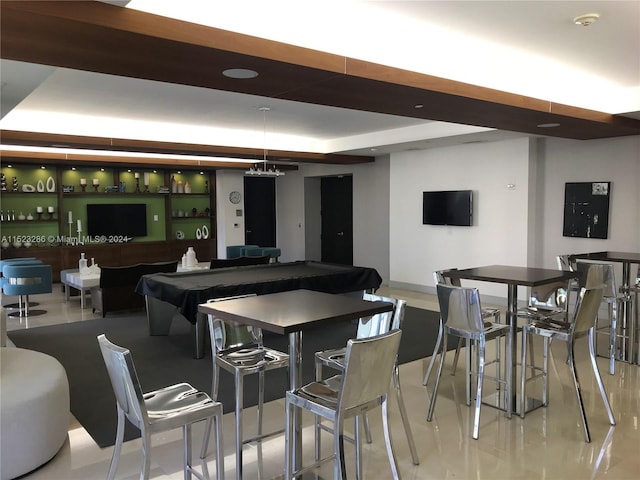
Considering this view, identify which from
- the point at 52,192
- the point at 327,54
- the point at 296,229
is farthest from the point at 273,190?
the point at 327,54

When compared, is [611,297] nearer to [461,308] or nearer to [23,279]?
[461,308]

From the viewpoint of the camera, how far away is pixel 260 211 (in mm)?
12328

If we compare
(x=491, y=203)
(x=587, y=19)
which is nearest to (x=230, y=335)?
(x=587, y=19)

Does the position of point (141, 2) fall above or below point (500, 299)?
above

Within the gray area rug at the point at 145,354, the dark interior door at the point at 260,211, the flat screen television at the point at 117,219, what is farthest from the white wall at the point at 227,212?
the gray area rug at the point at 145,354

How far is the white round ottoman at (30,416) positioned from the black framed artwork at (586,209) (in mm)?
6393

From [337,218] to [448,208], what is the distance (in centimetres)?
354

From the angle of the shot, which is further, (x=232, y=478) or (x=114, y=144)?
(x=114, y=144)

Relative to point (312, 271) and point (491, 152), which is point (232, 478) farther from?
point (491, 152)

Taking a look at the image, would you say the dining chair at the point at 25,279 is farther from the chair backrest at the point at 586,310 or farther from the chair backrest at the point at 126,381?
the chair backrest at the point at 586,310

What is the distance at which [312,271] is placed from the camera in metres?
6.29

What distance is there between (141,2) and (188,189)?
8.85m

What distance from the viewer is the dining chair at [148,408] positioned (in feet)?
6.92

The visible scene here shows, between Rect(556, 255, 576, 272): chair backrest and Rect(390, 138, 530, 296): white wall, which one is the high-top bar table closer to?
Rect(556, 255, 576, 272): chair backrest
